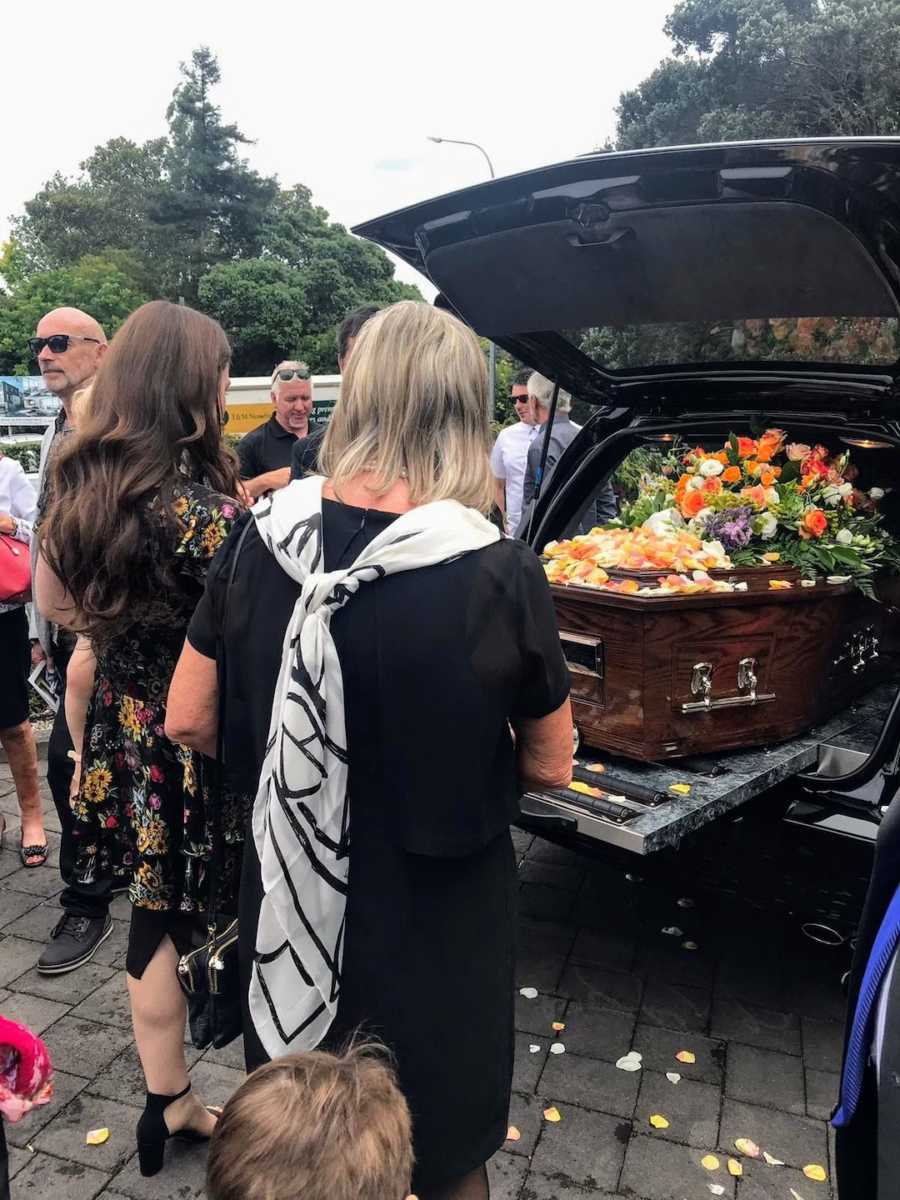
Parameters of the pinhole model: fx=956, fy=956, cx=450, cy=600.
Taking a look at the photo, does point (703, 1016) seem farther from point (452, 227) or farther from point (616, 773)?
point (452, 227)

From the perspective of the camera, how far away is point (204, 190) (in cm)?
4828

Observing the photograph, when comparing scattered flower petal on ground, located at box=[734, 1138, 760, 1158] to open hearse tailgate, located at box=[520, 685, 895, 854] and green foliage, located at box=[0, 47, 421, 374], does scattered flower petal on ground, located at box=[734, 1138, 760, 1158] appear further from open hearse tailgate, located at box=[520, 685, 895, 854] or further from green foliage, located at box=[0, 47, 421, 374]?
green foliage, located at box=[0, 47, 421, 374]

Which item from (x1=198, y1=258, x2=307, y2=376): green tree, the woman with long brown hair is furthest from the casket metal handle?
(x1=198, y1=258, x2=307, y2=376): green tree

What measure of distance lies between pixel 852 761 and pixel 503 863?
4.97ft

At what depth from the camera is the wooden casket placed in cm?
264

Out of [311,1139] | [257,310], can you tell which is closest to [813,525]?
[311,1139]

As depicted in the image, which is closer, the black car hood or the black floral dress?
the black floral dress

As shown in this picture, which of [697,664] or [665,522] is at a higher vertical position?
[665,522]

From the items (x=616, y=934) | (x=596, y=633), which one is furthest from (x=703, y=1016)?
(x=596, y=633)

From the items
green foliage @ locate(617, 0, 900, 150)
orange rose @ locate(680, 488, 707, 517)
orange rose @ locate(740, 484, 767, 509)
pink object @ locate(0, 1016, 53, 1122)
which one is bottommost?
pink object @ locate(0, 1016, 53, 1122)

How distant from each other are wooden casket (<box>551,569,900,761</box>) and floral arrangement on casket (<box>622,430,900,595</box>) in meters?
0.12

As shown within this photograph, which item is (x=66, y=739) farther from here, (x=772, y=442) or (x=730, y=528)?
(x=772, y=442)

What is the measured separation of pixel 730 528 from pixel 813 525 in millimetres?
249

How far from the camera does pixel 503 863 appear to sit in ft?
5.41
